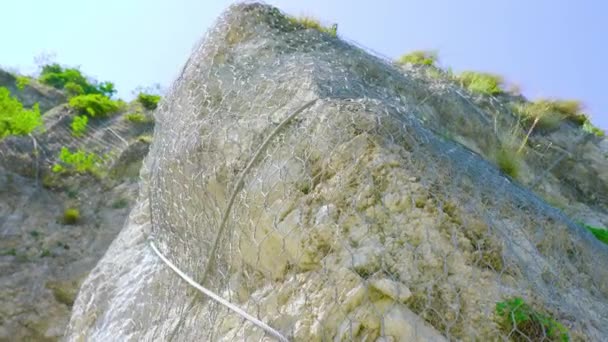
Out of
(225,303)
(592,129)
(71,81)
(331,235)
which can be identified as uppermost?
(592,129)

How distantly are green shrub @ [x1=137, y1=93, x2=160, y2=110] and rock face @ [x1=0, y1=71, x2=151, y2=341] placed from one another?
2024mm

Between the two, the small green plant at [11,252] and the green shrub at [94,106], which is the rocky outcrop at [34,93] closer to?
the green shrub at [94,106]

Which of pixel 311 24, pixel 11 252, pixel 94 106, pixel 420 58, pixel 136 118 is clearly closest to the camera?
pixel 311 24

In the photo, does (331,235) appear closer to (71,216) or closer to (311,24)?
(311,24)

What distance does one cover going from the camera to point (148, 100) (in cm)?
1166

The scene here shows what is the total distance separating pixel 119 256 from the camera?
3.99 m

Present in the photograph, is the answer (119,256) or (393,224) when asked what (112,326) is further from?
(393,224)

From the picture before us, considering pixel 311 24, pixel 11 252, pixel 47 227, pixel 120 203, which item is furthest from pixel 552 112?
pixel 11 252

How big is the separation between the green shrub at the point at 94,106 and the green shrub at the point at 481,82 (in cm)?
645

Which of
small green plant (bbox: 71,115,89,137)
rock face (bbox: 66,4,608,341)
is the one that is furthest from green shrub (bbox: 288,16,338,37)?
small green plant (bbox: 71,115,89,137)

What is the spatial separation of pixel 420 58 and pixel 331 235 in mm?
4705

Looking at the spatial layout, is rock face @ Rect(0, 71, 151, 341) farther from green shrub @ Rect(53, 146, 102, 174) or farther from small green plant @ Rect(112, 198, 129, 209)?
green shrub @ Rect(53, 146, 102, 174)

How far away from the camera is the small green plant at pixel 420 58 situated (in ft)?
21.8

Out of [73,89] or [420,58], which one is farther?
[73,89]
